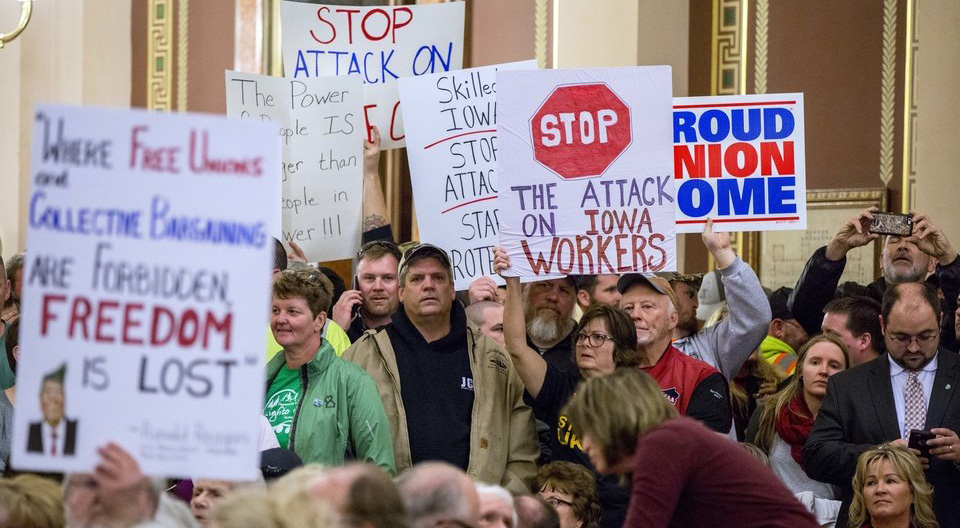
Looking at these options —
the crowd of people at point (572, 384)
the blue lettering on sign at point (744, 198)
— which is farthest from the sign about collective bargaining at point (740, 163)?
the crowd of people at point (572, 384)

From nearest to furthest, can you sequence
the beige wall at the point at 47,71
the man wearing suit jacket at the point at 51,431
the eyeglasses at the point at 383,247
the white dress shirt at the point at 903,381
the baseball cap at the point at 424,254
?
the man wearing suit jacket at the point at 51,431, the white dress shirt at the point at 903,381, the baseball cap at the point at 424,254, the eyeglasses at the point at 383,247, the beige wall at the point at 47,71

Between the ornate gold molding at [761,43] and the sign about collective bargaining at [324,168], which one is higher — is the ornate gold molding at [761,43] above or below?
above

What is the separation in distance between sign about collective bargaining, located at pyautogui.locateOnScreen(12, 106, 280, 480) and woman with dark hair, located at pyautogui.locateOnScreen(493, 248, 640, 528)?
2439 millimetres

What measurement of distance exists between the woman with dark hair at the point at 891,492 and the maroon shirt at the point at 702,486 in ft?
5.53

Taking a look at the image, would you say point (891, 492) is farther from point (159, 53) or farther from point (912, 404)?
point (159, 53)

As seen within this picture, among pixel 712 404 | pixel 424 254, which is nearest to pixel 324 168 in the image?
pixel 424 254

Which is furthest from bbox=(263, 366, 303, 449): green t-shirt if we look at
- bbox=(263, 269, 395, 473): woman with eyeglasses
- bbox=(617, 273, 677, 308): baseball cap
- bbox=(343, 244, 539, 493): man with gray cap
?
bbox=(617, 273, 677, 308): baseball cap

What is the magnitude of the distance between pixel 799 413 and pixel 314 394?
6.75 feet

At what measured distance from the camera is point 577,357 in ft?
20.2

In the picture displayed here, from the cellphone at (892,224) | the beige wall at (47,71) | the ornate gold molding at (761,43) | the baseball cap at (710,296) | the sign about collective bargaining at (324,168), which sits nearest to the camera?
the cellphone at (892,224)

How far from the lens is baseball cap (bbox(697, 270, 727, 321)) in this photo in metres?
8.77

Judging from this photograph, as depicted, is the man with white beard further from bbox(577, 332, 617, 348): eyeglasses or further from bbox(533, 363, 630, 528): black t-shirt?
bbox(577, 332, 617, 348): eyeglasses

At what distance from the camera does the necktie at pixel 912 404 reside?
5.98 m

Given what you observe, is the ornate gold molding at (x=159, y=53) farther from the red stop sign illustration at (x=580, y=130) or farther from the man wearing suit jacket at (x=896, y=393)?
the man wearing suit jacket at (x=896, y=393)
